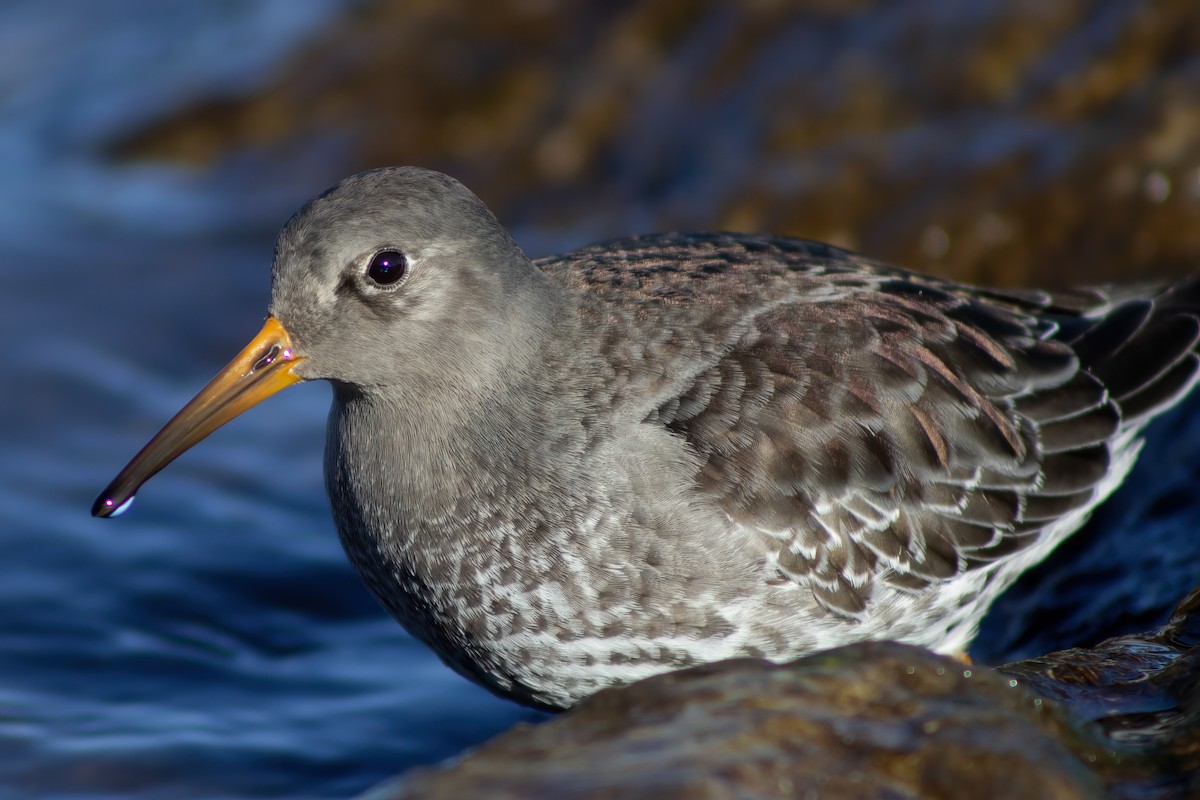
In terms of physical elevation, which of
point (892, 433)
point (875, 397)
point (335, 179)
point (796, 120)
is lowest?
point (892, 433)

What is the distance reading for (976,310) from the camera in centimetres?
662

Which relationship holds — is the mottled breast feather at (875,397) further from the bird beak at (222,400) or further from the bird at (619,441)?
the bird beak at (222,400)

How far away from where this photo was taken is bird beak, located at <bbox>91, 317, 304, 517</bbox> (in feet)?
18.8

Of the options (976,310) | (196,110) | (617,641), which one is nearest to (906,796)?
(617,641)

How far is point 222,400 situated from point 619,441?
5.20 feet

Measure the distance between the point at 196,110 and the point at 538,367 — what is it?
7.45 metres

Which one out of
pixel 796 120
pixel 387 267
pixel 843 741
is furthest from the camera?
pixel 796 120

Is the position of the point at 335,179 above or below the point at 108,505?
above

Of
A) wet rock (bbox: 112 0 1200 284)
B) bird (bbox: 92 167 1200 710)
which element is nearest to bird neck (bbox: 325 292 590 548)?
bird (bbox: 92 167 1200 710)

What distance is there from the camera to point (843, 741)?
398 cm

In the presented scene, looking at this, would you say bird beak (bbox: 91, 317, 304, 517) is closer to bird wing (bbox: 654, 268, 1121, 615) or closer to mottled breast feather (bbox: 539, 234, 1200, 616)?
mottled breast feather (bbox: 539, 234, 1200, 616)

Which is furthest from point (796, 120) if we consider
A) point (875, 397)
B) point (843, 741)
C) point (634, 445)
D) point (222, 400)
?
point (843, 741)

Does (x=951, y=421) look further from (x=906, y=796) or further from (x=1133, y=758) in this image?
(x=906, y=796)

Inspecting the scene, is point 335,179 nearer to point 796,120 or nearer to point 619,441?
point 796,120
